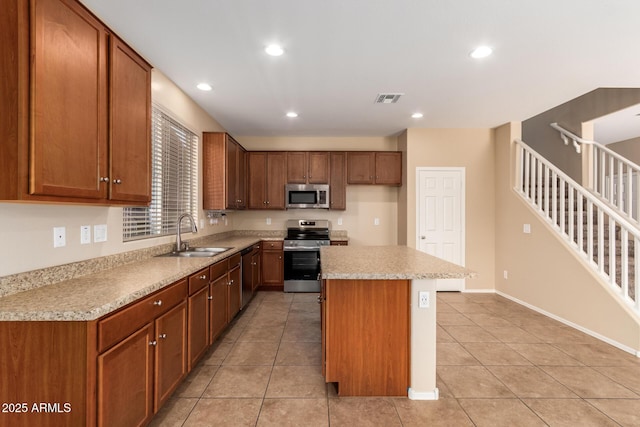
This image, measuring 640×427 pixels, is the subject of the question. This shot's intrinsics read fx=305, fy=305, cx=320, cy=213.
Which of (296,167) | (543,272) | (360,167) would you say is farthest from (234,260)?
(543,272)

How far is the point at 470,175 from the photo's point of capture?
16.3ft

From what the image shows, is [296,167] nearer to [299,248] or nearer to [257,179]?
[257,179]

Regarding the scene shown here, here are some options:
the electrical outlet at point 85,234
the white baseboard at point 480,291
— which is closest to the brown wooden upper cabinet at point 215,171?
the electrical outlet at point 85,234

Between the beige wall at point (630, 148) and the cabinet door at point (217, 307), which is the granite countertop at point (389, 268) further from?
the beige wall at point (630, 148)

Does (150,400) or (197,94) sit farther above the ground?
(197,94)

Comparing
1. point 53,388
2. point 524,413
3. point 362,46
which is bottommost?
point 524,413

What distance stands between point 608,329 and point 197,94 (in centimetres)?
503

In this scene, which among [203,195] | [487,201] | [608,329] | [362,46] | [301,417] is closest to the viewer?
[301,417]

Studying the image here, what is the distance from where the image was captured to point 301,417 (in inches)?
77.1

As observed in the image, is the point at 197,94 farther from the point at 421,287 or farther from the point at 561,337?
the point at 561,337

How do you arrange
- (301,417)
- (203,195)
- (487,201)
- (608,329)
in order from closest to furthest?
(301,417) → (608,329) → (203,195) → (487,201)

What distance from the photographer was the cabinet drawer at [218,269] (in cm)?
276

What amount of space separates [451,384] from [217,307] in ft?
6.91

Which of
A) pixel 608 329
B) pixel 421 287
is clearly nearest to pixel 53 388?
pixel 421 287
